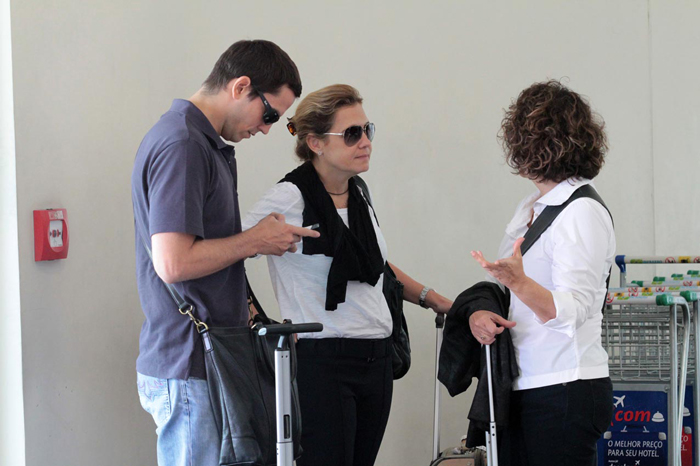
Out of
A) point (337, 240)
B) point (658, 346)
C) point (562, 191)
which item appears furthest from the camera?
point (658, 346)

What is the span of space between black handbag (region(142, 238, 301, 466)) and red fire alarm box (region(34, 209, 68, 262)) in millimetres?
449

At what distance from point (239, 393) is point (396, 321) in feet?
3.21

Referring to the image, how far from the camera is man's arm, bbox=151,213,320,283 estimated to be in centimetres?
161

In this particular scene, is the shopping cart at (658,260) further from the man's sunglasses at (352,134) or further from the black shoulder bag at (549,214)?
the man's sunglasses at (352,134)

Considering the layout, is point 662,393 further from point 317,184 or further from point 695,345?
point 317,184

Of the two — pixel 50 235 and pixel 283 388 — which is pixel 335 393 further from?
pixel 50 235

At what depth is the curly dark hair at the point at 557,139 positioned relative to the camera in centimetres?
200

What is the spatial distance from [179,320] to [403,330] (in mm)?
1121

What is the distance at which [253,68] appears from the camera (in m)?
1.86

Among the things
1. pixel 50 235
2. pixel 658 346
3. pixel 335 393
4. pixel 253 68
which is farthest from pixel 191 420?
pixel 658 346

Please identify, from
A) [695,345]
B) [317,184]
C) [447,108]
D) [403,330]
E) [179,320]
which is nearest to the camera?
[179,320]

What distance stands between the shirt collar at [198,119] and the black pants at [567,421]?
3.65ft

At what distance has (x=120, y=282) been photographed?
2.42 m

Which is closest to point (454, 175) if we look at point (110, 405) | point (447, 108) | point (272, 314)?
point (447, 108)
